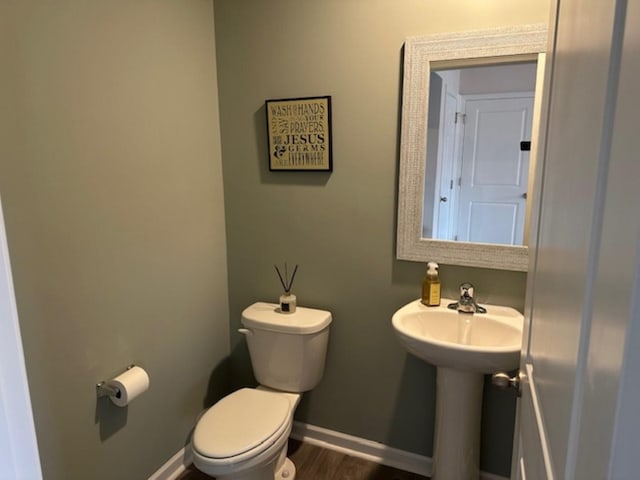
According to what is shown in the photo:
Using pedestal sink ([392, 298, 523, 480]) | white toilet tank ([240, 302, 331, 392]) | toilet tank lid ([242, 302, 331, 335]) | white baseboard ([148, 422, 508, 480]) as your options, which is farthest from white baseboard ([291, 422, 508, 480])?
toilet tank lid ([242, 302, 331, 335])

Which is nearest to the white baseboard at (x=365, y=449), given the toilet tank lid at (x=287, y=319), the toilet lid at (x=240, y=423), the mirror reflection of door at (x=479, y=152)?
the toilet lid at (x=240, y=423)

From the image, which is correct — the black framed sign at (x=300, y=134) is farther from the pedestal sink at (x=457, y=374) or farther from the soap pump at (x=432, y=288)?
the pedestal sink at (x=457, y=374)

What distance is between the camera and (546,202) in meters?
0.81

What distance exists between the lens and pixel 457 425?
170 cm

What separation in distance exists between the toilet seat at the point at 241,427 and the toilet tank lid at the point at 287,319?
293 millimetres

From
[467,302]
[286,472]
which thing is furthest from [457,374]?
[286,472]

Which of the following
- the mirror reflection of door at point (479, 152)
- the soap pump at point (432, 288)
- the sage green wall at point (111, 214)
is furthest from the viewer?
the soap pump at point (432, 288)

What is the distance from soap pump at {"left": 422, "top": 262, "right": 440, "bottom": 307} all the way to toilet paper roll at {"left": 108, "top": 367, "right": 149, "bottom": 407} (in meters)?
1.16

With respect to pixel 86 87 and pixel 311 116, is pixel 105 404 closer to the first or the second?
pixel 86 87

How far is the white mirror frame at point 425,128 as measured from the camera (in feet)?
5.13

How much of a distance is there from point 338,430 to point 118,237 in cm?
142

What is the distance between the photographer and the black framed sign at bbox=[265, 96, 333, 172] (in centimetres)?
191

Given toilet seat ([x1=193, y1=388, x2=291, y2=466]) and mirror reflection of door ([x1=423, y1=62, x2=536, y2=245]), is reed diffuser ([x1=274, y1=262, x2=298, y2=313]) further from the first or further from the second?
mirror reflection of door ([x1=423, y1=62, x2=536, y2=245])

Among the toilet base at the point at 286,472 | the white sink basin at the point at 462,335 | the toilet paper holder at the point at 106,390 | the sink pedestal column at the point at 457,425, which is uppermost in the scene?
the white sink basin at the point at 462,335
